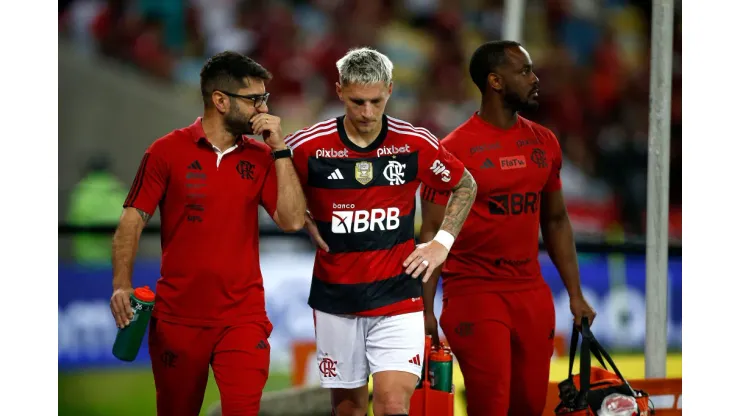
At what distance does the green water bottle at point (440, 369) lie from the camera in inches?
226

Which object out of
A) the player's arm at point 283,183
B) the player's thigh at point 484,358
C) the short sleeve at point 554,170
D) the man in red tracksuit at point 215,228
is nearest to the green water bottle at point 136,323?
the man in red tracksuit at point 215,228

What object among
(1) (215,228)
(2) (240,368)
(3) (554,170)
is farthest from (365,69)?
(2) (240,368)

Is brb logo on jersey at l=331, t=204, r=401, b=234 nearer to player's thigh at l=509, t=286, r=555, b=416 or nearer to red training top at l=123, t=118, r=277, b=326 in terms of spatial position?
red training top at l=123, t=118, r=277, b=326

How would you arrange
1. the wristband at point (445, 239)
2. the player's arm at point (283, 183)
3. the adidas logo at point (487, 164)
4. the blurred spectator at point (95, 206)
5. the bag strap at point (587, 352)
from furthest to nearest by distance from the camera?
the blurred spectator at point (95, 206) → the adidas logo at point (487, 164) → the bag strap at point (587, 352) → the wristband at point (445, 239) → the player's arm at point (283, 183)

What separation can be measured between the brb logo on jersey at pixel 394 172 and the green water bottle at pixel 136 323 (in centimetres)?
131

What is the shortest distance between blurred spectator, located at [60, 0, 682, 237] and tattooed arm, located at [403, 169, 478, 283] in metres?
7.20

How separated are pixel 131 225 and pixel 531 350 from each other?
92.1 inches

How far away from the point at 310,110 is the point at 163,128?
199 cm

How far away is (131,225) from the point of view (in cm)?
495

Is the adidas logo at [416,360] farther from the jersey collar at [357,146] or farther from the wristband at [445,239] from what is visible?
the jersey collar at [357,146]

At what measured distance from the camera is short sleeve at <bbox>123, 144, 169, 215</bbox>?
5.00 meters

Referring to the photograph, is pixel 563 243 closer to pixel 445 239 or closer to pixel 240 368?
pixel 445 239

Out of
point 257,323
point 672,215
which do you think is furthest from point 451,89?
point 257,323

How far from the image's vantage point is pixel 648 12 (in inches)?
607
